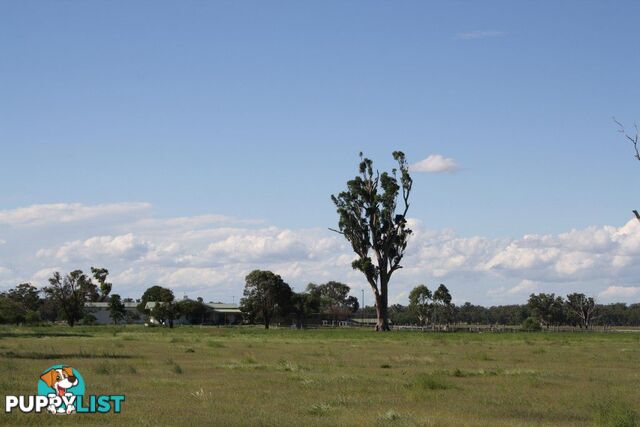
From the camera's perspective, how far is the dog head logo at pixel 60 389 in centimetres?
2048

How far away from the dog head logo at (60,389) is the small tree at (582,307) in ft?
456

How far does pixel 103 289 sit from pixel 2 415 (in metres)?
148

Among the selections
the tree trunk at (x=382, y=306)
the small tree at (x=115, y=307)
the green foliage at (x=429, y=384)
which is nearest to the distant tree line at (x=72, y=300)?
the small tree at (x=115, y=307)

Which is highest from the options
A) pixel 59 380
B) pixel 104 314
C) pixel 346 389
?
pixel 104 314

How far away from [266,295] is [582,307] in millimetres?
57405

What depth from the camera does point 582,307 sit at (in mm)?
159625

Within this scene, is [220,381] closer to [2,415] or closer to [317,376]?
[317,376]

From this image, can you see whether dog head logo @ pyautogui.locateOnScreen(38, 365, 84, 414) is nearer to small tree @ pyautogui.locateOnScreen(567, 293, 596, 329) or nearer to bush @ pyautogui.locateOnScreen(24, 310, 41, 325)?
bush @ pyautogui.locateOnScreen(24, 310, 41, 325)

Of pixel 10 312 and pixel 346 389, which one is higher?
pixel 10 312

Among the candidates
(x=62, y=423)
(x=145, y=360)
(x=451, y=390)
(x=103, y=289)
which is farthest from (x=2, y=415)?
(x=103, y=289)

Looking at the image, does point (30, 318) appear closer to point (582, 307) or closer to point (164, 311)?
point (164, 311)

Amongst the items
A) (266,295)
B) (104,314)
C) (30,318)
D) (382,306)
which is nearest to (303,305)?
(266,295)

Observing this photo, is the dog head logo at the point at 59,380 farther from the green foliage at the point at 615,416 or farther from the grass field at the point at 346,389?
the green foliage at the point at 615,416

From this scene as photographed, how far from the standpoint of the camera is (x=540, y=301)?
180 m
